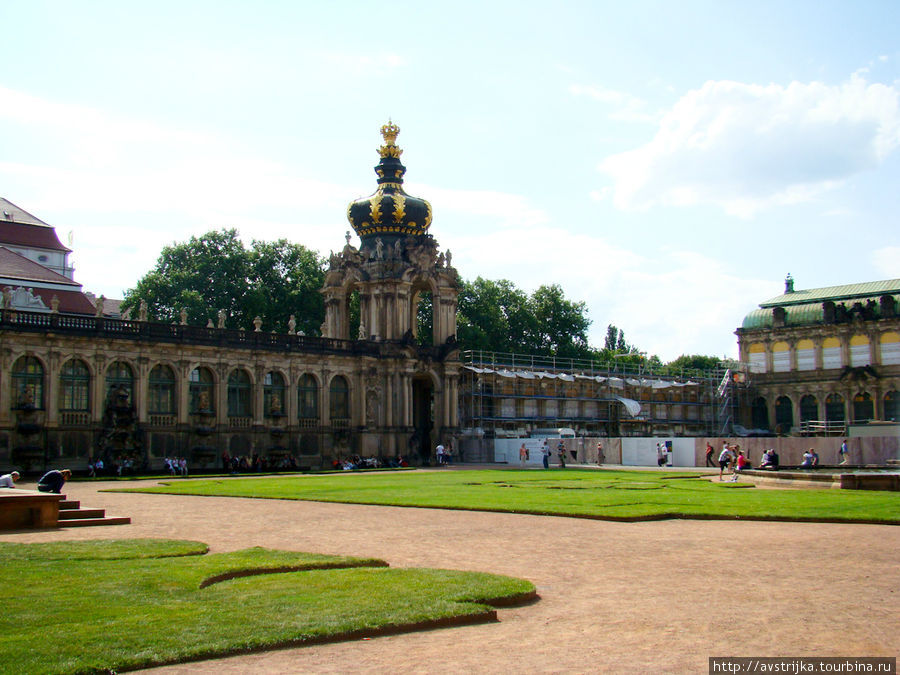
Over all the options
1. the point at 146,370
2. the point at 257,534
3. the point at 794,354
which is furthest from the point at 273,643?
the point at 794,354

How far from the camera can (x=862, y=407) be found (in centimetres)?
9956

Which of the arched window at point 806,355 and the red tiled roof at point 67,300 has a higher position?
the red tiled roof at point 67,300

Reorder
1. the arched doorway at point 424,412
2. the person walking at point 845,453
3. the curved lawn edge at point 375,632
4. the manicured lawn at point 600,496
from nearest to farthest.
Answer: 1. the curved lawn edge at point 375,632
2. the manicured lawn at point 600,496
3. the person walking at point 845,453
4. the arched doorway at point 424,412

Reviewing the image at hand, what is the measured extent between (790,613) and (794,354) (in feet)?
318

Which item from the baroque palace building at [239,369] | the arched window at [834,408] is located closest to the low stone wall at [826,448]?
the baroque palace building at [239,369]

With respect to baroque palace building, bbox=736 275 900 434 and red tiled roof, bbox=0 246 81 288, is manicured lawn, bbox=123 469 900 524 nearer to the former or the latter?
red tiled roof, bbox=0 246 81 288

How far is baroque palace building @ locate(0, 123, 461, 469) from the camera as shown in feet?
180

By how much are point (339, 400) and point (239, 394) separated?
356 inches

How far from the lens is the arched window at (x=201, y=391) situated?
60.9 meters

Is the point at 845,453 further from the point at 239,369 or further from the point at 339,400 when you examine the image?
the point at 239,369

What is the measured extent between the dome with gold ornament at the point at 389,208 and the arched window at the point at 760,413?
47.8 metres

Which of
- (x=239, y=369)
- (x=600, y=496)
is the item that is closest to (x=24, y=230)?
(x=239, y=369)

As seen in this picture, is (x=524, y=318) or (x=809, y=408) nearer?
(x=809, y=408)

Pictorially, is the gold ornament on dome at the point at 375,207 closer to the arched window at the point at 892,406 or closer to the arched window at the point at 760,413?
the arched window at the point at 760,413
